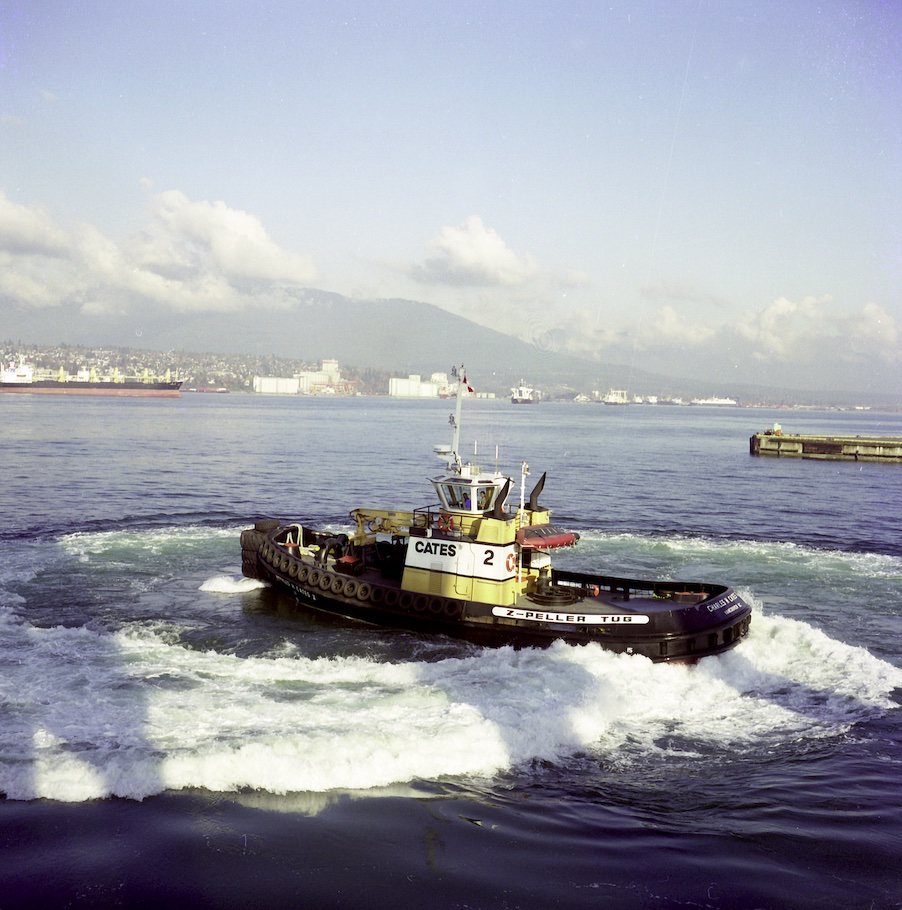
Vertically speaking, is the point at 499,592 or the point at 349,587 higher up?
the point at 499,592

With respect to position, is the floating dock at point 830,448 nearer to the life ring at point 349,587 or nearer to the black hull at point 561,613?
the black hull at point 561,613

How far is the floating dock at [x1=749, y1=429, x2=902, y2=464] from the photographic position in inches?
3342

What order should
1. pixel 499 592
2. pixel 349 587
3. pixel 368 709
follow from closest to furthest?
pixel 368 709 < pixel 499 592 < pixel 349 587

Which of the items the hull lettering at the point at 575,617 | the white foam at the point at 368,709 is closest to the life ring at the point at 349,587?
the white foam at the point at 368,709

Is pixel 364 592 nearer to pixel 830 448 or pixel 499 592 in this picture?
pixel 499 592

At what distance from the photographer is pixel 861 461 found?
8438 cm

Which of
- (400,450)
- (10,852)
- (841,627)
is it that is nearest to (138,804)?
(10,852)

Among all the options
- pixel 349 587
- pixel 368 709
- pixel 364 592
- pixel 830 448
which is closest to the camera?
pixel 368 709

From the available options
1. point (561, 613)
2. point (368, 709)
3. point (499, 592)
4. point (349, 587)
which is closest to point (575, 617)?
point (561, 613)

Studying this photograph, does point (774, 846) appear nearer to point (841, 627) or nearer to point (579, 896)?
point (579, 896)

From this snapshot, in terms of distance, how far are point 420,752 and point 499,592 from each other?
707 cm

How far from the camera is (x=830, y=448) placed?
8712 centimetres

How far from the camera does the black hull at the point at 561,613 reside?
19328mm

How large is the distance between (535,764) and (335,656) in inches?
278
